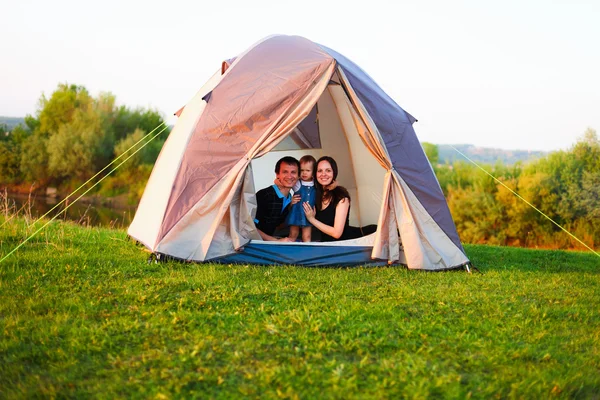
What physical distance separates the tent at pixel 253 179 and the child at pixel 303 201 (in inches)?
22.4

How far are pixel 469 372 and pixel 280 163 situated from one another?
3444 mm

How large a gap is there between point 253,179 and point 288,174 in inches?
19.3

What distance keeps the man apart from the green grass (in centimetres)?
97

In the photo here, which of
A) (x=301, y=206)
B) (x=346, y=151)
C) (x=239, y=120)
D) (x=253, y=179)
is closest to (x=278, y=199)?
(x=301, y=206)

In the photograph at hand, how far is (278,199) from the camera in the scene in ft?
20.2

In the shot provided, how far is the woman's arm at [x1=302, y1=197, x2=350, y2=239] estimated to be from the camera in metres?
6.04

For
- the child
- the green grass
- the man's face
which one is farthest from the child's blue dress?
the green grass

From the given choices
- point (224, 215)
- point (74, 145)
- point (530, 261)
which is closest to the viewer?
point (224, 215)

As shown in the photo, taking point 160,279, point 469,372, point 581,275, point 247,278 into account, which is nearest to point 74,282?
point 160,279

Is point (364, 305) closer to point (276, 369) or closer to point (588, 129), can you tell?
point (276, 369)

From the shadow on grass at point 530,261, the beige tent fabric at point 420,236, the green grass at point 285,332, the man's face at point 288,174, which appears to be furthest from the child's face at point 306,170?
the shadow on grass at point 530,261

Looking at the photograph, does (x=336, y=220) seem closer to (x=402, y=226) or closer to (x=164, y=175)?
(x=402, y=226)

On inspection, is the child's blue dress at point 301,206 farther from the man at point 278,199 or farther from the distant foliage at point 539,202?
the distant foliage at point 539,202

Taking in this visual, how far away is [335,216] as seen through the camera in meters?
6.12
